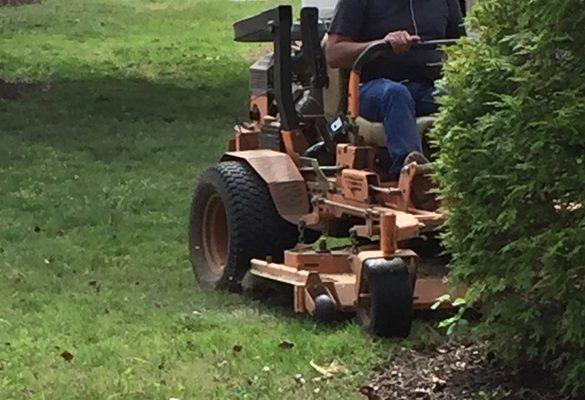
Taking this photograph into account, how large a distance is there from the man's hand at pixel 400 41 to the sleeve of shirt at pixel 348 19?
0.33 metres

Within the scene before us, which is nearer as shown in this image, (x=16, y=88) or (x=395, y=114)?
(x=395, y=114)

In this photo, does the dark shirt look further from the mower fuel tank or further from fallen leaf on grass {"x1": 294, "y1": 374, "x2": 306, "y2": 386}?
fallen leaf on grass {"x1": 294, "y1": 374, "x2": 306, "y2": 386}

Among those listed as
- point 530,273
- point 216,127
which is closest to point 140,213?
point 216,127

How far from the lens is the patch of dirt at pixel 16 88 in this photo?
1647 cm

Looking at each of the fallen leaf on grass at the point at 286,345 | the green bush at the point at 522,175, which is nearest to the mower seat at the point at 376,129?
the fallen leaf on grass at the point at 286,345

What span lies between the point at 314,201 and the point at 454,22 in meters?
1.24

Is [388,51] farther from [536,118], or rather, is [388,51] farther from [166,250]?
[166,250]

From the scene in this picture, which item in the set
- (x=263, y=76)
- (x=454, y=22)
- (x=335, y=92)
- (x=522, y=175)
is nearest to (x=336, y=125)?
(x=335, y=92)

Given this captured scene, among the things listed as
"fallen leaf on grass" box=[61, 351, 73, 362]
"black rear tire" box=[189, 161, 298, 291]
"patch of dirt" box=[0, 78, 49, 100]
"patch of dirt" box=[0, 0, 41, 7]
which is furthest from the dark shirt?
"patch of dirt" box=[0, 0, 41, 7]

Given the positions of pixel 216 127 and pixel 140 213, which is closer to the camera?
pixel 140 213

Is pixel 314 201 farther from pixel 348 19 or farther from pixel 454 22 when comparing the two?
pixel 454 22

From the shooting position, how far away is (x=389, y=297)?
555 centimetres

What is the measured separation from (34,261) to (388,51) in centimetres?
293

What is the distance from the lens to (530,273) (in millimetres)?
4430
